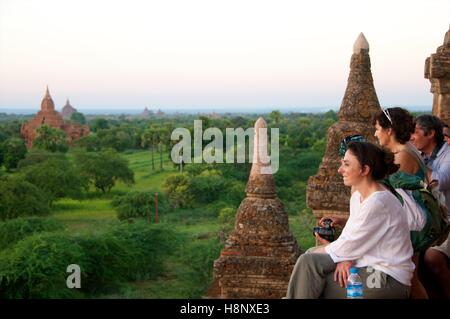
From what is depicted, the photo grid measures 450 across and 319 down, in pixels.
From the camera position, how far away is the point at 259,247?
7008 millimetres

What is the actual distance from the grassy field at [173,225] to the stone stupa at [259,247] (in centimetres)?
1098

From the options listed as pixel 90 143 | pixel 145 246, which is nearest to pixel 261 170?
pixel 145 246

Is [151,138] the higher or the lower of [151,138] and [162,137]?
the lower

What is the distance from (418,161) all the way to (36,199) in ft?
87.3

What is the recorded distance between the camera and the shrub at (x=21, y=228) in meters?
22.2

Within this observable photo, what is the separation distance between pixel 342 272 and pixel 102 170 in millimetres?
33308

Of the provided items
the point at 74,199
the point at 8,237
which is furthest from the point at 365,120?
the point at 74,199

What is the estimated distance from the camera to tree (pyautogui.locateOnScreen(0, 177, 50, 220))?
88.7ft

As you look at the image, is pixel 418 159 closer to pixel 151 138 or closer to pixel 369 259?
pixel 369 259

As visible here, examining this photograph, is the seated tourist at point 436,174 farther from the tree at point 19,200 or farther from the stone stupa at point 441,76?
the tree at point 19,200

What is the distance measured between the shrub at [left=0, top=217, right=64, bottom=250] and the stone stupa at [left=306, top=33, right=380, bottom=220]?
57.6 ft

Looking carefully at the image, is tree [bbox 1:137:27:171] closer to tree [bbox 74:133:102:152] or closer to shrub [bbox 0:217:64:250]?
tree [bbox 74:133:102:152]

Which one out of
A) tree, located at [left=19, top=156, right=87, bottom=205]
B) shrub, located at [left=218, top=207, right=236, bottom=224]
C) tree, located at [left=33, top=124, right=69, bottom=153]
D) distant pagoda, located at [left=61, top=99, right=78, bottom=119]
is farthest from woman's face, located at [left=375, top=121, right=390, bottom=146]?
distant pagoda, located at [left=61, top=99, right=78, bottom=119]

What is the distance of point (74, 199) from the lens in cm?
3388
